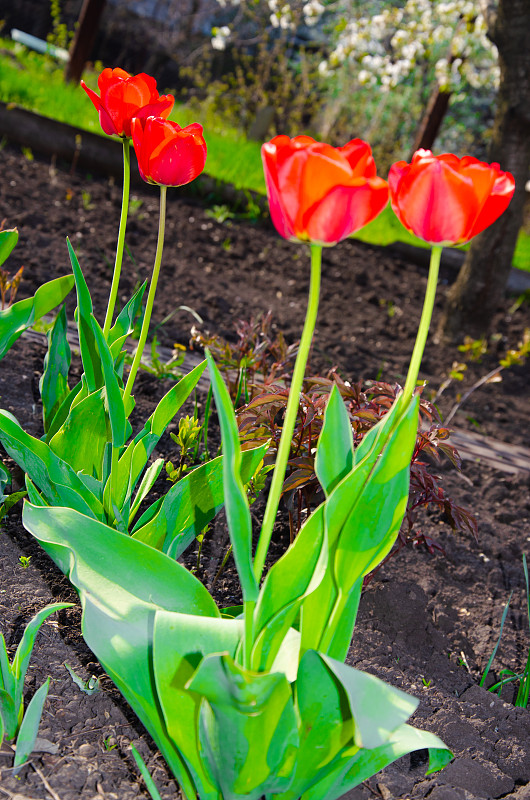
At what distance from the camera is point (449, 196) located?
0.86 meters

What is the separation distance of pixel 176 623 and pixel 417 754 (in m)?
0.62

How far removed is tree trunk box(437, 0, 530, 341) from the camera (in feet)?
11.3

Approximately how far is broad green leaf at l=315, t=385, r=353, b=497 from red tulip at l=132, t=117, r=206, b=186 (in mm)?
489

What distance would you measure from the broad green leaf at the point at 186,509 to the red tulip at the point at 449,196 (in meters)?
0.56

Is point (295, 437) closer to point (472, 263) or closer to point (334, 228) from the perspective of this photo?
point (334, 228)

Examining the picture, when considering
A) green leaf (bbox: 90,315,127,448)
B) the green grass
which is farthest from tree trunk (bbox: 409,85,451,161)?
green leaf (bbox: 90,315,127,448)

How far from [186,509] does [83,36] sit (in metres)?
5.57

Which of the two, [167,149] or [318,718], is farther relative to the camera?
[167,149]

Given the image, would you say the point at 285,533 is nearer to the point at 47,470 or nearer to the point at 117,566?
the point at 47,470

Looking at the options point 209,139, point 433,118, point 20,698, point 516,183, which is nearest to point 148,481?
point 20,698

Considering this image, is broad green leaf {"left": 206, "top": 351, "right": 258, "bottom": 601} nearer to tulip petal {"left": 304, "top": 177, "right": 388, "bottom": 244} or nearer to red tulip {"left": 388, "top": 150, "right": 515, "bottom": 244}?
tulip petal {"left": 304, "top": 177, "right": 388, "bottom": 244}

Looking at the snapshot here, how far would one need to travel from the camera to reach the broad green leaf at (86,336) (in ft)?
4.15

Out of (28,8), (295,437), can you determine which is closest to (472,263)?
(295,437)

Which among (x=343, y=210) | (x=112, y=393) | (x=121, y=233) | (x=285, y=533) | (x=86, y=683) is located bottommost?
(x=86, y=683)
